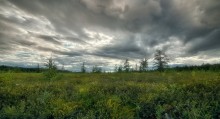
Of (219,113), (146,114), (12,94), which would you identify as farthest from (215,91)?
(12,94)

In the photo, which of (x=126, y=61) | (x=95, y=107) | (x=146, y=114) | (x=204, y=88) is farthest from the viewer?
(x=126, y=61)

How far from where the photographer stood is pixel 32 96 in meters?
8.83

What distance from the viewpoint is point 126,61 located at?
100 metres

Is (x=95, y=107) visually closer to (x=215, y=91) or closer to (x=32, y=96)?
(x=32, y=96)

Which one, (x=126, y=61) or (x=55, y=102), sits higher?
(x=126, y=61)

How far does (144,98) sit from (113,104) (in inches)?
45.7

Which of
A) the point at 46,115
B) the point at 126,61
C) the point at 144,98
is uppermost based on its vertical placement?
the point at 126,61

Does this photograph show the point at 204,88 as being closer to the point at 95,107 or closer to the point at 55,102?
the point at 95,107

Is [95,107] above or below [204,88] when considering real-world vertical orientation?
below

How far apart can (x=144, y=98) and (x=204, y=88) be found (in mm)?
2790

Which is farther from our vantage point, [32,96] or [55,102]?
[32,96]

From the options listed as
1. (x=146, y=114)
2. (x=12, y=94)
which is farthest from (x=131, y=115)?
(x=12, y=94)

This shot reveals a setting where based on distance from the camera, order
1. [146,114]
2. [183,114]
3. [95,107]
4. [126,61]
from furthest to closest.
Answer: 1. [126,61]
2. [95,107]
3. [146,114]
4. [183,114]

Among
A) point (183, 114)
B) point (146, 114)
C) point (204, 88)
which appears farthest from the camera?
point (204, 88)
